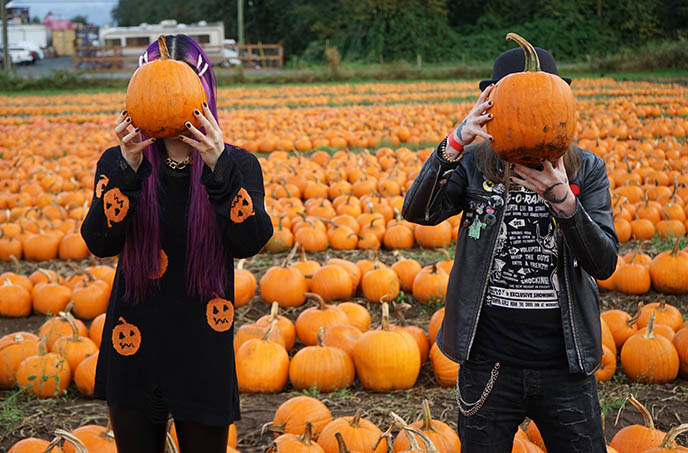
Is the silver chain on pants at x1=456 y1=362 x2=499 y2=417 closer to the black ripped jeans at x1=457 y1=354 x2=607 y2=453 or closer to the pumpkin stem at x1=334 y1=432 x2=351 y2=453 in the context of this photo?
the black ripped jeans at x1=457 y1=354 x2=607 y2=453

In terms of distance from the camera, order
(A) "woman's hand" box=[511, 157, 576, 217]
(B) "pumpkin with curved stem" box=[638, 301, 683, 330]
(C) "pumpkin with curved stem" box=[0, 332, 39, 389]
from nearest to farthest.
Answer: (A) "woman's hand" box=[511, 157, 576, 217] → (C) "pumpkin with curved stem" box=[0, 332, 39, 389] → (B) "pumpkin with curved stem" box=[638, 301, 683, 330]

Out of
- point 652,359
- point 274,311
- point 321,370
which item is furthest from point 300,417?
point 652,359

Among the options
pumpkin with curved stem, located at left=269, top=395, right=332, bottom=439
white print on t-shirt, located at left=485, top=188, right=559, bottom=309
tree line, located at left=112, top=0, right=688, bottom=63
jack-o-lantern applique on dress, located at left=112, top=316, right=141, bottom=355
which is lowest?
pumpkin with curved stem, located at left=269, top=395, right=332, bottom=439

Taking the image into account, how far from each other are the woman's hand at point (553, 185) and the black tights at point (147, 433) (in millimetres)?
1325

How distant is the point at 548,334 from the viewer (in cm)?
236

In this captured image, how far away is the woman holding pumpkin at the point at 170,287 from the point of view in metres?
2.26

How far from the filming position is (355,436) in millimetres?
3170

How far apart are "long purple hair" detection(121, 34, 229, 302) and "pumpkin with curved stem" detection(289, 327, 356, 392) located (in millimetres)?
2052

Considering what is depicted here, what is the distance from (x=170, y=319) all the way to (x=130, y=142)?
1.99 ft

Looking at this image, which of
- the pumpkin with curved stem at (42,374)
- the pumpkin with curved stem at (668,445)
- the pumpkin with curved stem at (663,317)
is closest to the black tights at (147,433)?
the pumpkin with curved stem at (668,445)

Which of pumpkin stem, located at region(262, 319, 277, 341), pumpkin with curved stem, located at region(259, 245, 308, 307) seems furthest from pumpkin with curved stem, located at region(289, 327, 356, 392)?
pumpkin with curved stem, located at region(259, 245, 308, 307)

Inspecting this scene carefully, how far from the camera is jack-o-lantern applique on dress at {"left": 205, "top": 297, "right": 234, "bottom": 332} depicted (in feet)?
7.62

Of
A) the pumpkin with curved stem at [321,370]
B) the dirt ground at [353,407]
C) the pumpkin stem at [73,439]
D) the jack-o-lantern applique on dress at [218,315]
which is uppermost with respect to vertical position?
the jack-o-lantern applique on dress at [218,315]

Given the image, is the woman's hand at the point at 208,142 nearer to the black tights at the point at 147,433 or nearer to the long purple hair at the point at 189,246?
the long purple hair at the point at 189,246
